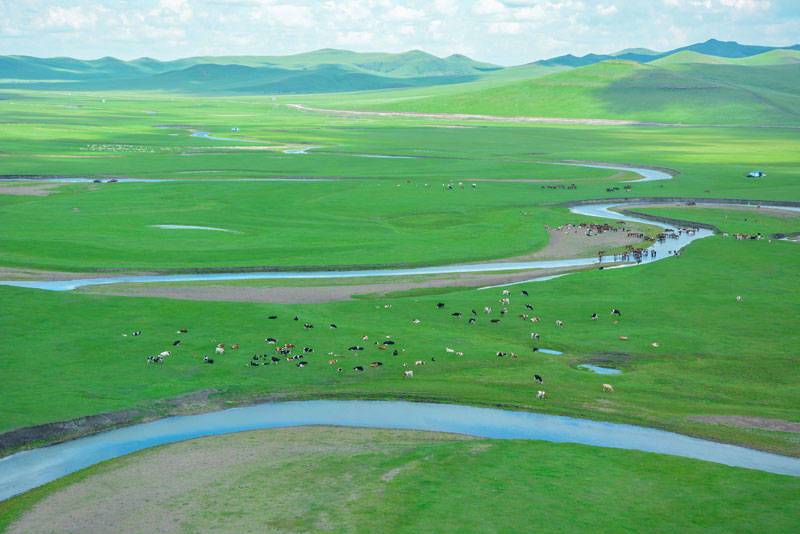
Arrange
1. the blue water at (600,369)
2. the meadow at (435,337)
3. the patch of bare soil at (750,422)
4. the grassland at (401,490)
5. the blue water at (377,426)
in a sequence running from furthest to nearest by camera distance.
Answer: the blue water at (600,369)
the patch of bare soil at (750,422)
the blue water at (377,426)
the meadow at (435,337)
the grassland at (401,490)

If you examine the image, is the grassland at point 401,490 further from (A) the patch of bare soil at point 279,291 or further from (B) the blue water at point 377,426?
(A) the patch of bare soil at point 279,291

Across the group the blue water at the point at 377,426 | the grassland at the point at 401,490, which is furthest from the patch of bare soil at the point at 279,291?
the grassland at the point at 401,490

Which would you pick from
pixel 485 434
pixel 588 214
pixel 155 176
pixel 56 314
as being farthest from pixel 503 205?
pixel 485 434

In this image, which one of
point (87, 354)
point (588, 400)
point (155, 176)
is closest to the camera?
point (588, 400)

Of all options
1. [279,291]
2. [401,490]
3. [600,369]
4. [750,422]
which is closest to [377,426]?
[401,490]

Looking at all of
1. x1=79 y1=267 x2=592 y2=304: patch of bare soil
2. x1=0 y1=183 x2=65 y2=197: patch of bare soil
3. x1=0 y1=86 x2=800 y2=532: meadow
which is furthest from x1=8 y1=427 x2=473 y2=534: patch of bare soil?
x1=0 y1=183 x2=65 y2=197: patch of bare soil

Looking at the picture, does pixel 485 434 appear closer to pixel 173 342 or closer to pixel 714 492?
pixel 714 492
